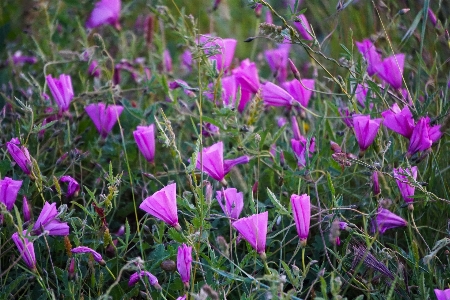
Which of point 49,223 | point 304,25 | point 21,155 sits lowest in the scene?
point 49,223

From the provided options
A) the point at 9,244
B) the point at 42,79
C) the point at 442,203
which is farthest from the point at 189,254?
the point at 42,79

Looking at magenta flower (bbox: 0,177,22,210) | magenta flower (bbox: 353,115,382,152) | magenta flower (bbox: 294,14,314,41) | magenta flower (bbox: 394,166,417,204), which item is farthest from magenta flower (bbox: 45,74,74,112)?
magenta flower (bbox: 394,166,417,204)

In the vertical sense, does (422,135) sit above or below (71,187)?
above

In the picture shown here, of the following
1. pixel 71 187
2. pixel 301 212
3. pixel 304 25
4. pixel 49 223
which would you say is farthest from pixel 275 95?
pixel 49 223

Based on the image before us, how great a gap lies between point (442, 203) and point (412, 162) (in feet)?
0.60

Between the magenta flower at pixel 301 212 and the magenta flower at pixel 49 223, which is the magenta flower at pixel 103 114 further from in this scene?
the magenta flower at pixel 301 212

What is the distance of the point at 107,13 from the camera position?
275cm

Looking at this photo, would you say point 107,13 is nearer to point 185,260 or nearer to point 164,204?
point 164,204

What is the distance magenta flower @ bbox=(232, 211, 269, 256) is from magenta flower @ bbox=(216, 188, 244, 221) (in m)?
0.14

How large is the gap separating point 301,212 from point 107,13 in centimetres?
162

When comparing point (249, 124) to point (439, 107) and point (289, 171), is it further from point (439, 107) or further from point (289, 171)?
point (439, 107)

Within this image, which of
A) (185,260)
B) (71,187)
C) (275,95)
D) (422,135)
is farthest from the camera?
(275,95)

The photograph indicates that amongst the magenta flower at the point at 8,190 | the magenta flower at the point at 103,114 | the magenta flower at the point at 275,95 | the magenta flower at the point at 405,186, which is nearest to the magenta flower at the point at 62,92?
the magenta flower at the point at 103,114

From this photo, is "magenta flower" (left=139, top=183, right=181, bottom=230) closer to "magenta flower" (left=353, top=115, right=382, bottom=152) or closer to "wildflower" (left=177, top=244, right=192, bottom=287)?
"wildflower" (left=177, top=244, right=192, bottom=287)
